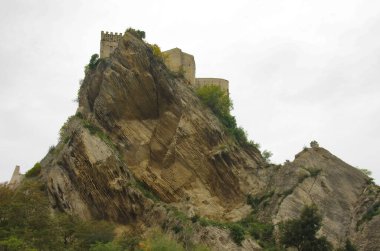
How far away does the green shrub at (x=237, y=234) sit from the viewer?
140 ft

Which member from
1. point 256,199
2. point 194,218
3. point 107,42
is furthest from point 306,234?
point 107,42

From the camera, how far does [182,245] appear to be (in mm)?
41844

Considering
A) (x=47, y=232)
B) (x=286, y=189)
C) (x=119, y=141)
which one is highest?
(x=119, y=141)

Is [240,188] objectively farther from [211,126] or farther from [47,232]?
[47,232]

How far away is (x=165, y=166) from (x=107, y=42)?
20185 millimetres

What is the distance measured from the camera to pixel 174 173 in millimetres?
51688

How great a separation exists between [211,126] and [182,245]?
1696 centimetres

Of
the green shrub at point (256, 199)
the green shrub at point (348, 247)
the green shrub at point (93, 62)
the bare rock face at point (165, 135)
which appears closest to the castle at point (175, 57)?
the green shrub at point (93, 62)

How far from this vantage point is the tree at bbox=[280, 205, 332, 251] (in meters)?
39.6

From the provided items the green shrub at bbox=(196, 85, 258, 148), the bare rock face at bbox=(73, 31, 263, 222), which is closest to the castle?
the green shrub at bbox=(196, 85, 258, 148)

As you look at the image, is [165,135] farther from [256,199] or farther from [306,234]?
[306,234]

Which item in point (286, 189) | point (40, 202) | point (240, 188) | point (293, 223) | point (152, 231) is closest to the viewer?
point (40, 202)

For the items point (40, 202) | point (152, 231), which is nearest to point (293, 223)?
point (152, 231)

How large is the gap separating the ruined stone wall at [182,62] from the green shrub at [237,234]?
2466 cm
